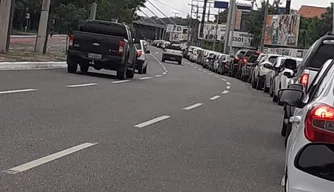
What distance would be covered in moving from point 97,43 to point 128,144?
48.8ft

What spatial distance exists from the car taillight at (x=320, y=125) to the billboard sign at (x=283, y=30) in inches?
2433

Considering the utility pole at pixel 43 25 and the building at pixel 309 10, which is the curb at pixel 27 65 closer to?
the utility pole at pixel 43 25

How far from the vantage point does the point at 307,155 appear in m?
5.07

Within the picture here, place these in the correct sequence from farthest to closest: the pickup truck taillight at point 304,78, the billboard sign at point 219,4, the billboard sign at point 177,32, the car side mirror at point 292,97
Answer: the billboard sign at point 177,32 → the billboard sign at point 219,4 → the pickup truck taillight at point 304,78 → the car side mirror at point 292,97

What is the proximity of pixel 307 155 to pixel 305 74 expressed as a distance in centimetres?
708

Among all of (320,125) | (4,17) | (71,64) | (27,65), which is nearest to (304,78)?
(320,125)

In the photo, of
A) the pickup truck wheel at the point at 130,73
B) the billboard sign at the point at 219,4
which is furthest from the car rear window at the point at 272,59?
the billboard sign at the point at 219,4

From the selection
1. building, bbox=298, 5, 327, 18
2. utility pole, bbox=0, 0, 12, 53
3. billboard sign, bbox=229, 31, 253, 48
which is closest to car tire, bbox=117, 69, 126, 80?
utility pole, bbox=0, 0, 12, 53

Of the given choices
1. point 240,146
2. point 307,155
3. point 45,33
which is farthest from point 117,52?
point 307,155

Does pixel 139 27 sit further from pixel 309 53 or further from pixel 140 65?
pixel 309 53

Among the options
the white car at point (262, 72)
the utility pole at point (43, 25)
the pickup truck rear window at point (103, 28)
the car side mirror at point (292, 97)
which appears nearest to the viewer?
the car side mirror at point (292, 97)

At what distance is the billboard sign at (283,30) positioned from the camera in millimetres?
66938

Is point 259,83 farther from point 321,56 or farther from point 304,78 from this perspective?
point 304,78

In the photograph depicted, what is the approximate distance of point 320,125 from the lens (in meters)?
5.09
